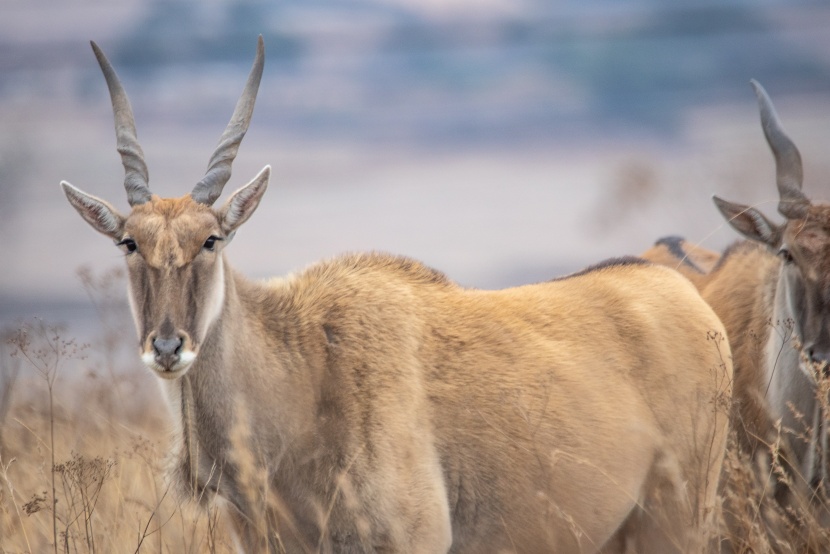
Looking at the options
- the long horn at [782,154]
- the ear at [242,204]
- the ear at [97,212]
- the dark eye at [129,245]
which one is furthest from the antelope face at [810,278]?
the ear at [97,212]

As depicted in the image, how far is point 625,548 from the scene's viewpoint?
6.11 metres

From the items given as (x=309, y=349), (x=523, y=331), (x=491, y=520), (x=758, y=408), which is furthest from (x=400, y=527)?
(x=758, y=408)

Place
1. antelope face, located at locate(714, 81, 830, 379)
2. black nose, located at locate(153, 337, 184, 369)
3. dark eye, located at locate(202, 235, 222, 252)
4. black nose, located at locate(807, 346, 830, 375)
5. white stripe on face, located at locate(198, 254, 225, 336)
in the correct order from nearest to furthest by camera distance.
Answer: black nose, located at locate(153, 337, 184, 369), white stripe on face, located at locate(198, 254, 225, 336), dark eye, located at locate(202, 235, 222, 252), black nose, located at locate(807, 346, 830, 375), antelope face, located at locate(714, 81, 830, 379)

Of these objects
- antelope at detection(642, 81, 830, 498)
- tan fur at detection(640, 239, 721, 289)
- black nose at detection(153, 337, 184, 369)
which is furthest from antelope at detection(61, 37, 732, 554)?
tan fur at detection(640, 239, 721, 289)

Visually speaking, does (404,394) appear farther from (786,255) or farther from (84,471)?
(786,255)

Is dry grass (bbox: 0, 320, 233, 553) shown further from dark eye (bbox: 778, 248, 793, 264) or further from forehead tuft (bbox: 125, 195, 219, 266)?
dark eye (bbox: 778, 248, 793, 264)

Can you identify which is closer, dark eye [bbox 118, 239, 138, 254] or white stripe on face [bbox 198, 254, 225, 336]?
white stripe on face [bbox 198, 254, 225, 336]

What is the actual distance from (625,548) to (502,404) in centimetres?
137

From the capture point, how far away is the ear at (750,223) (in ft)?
20.2

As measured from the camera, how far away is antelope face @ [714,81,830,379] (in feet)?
18.4

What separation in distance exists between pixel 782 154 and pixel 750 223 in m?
0.49

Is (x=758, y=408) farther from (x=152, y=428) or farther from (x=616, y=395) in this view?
(x=152, y=428)

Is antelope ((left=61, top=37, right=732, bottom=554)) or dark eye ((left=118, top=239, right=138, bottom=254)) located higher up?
dark eye ((left=118, top=239, right=138, bottom=254))

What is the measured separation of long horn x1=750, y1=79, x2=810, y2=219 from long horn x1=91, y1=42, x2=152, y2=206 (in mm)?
3587
